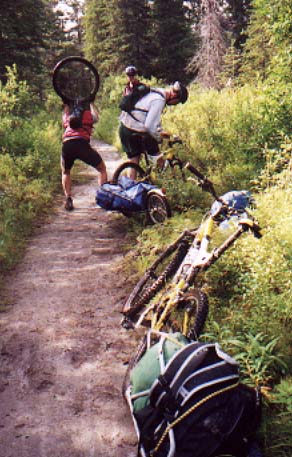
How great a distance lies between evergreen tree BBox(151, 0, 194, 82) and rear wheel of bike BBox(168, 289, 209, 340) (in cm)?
2111

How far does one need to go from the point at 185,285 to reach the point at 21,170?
6936 mm

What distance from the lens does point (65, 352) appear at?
14.2 ft

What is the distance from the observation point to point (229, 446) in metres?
2.66

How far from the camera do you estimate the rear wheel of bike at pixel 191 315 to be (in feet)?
12.3

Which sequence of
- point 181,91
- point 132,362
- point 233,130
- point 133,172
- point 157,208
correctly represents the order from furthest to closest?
1. point 233,130
2. point 133,172
3. point 181,91
4. point 157,208
5. point 132,362

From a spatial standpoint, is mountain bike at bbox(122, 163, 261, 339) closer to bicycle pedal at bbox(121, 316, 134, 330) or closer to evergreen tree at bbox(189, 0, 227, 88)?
bicycle pedal at bbox(121, 316, 134, 330)

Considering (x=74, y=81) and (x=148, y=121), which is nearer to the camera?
(x=148, y=121)

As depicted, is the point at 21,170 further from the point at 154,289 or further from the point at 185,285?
the point at 185,285

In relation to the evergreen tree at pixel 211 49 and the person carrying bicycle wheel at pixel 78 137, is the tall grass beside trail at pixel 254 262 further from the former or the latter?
the evergreen tree at pixel 211 49

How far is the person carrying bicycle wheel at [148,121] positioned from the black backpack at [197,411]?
510 cm

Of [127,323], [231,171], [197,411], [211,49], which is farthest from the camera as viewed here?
[211,49]

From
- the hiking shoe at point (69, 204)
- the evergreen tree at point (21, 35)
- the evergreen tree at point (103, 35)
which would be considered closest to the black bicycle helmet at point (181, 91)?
the hiking shoe at point (69, 204)

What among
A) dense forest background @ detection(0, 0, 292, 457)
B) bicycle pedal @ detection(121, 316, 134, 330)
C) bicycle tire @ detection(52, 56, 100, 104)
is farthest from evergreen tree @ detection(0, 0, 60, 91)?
bicycle pedal @ detection(121, 316, 134, 330)

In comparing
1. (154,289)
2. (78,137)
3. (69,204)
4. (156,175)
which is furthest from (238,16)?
(154,289)
